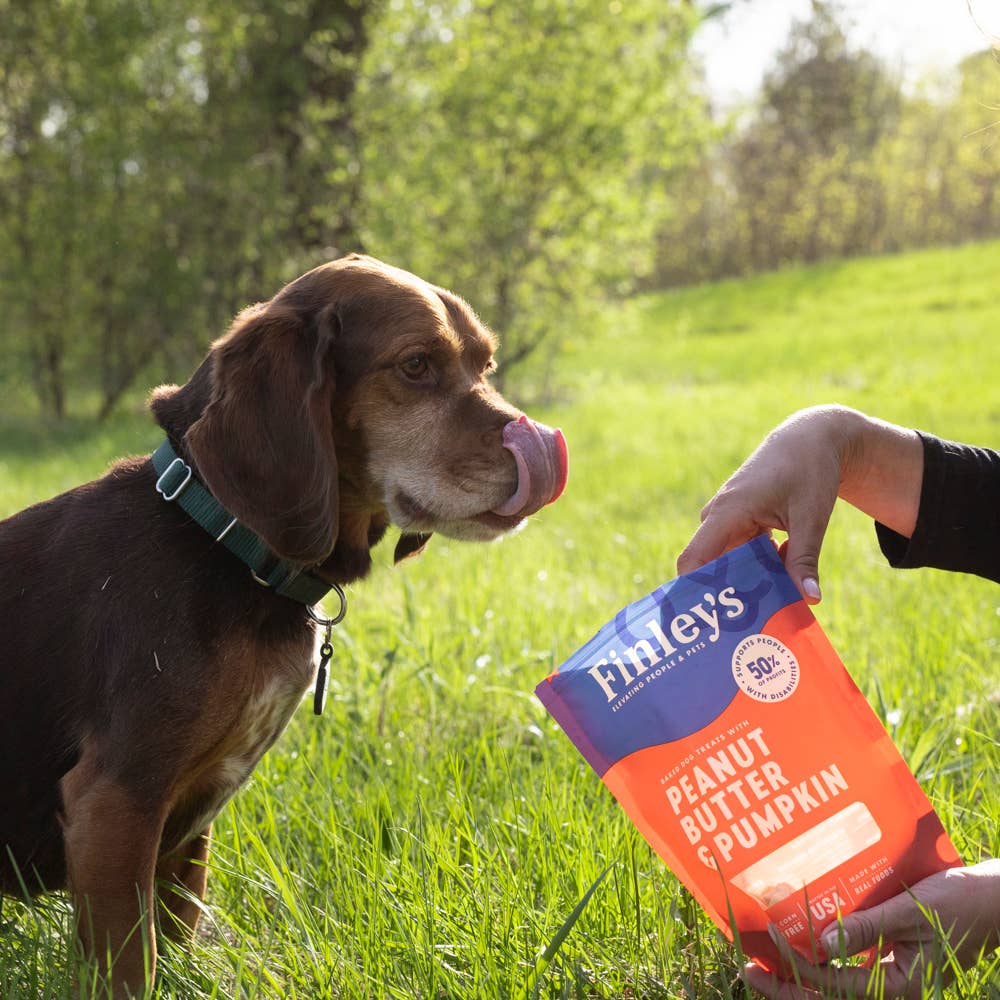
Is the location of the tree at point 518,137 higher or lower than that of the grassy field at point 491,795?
higher

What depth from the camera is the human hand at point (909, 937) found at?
1.70 metres

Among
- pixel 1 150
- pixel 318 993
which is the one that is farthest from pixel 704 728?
pixel 1 150

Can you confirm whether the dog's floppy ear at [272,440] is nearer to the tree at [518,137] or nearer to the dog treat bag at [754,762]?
the dog treat bag at [754,762]

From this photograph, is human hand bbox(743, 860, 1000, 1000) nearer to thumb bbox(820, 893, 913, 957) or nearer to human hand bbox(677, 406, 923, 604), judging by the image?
thumb bbox(820, 893, 913, 957)

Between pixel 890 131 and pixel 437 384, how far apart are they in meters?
36.5

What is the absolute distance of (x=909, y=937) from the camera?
175 centimetres

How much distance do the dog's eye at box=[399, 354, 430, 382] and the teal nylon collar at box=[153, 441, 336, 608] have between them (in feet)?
1.82

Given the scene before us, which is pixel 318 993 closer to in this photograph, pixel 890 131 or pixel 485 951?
pixel 485 951

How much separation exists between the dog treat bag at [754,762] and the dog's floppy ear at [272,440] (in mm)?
632

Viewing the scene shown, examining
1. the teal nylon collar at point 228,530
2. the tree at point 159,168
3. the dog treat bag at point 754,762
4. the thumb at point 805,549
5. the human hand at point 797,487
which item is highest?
the tree at point 159,168

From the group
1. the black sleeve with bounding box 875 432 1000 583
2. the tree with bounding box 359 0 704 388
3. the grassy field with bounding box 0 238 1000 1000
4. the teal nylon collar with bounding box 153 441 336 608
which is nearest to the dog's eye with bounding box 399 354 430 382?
the teal nylon collar with bounding box 153 441 336 608

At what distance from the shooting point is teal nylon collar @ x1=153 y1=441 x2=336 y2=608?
211 cm

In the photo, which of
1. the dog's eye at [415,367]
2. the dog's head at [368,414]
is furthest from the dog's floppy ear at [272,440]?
the dog's eye at [415,367]

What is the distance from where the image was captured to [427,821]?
240 cm
